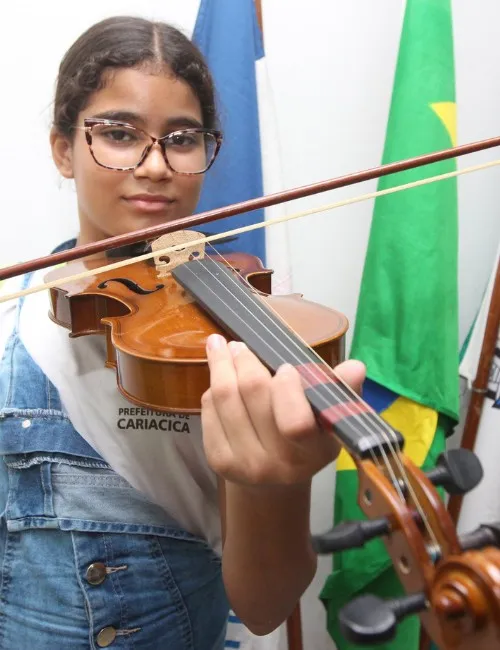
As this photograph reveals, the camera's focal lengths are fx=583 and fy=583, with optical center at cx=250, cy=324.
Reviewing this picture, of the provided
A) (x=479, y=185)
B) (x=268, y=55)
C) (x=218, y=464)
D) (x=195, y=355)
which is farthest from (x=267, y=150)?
(x=218, y=464)

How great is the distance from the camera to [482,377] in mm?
1029

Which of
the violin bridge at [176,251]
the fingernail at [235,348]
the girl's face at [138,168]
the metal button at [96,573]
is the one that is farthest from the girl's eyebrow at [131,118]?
the metal button at [96,573]

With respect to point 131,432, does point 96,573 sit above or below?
below

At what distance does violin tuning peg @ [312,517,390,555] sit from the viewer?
33 centimetres

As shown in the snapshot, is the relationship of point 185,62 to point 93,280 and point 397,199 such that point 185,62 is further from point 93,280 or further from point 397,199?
point 397,199

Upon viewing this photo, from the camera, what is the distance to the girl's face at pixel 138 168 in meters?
0.71

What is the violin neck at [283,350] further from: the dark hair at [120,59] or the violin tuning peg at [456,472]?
the dark hair at [120,59]

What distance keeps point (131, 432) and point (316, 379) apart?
0.34 m

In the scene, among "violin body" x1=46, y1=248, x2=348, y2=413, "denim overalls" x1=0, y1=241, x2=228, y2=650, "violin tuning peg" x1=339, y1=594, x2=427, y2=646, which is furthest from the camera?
"denim overalls" x1=0, y1=241, x2=228, y2=650

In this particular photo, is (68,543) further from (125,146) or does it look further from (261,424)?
(125,146)

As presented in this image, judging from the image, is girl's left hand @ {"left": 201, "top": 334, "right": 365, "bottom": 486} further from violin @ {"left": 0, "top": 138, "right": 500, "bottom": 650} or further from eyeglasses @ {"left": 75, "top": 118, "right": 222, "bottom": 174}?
eyeglasses @ {"left": 75, "top": 118, "right": 222, "bottom": 174}

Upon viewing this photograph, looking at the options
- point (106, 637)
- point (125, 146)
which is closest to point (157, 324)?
point (125, 146)

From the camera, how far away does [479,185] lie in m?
1.21

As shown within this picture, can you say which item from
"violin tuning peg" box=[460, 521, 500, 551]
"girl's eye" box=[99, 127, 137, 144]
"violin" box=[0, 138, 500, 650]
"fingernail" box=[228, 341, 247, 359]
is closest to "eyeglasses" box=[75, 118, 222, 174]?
"girl's eye" box=[99, 127, 137, 144]
